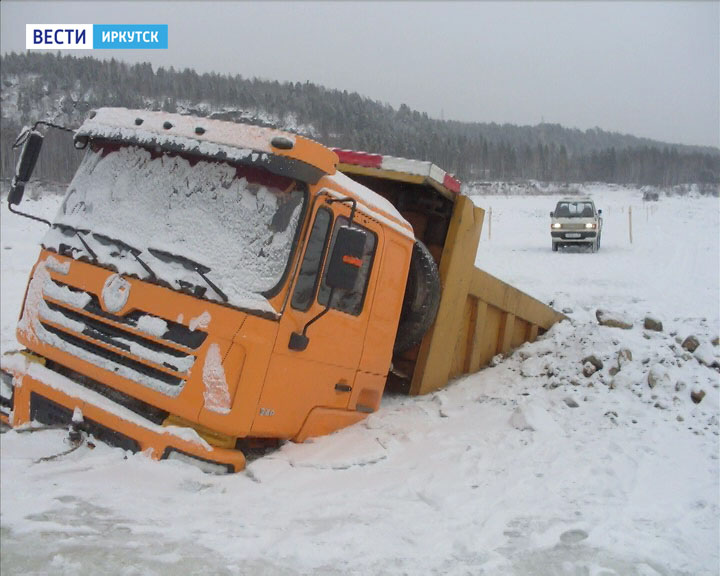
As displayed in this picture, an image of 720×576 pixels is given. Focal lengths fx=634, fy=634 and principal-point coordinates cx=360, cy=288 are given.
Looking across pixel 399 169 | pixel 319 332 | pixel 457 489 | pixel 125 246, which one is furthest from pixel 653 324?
pixel 125 246

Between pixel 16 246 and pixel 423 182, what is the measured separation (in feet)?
46.7

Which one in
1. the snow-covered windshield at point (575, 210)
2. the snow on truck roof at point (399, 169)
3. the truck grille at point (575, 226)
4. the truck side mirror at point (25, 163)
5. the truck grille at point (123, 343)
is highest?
the snow-covered windshield at point (575, 210)

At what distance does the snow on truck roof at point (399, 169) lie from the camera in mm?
5750

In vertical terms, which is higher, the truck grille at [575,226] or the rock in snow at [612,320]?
the truck grille at [575,226]

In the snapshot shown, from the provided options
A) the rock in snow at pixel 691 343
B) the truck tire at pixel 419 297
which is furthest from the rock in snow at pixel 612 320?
the truck tire at pixel 419 297

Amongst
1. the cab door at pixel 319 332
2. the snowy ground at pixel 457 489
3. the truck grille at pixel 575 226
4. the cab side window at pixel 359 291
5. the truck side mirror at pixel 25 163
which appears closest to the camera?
the snowy ground at pixel 457 489

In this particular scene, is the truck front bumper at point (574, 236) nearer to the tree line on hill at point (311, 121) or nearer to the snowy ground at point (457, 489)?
the tree line on hill at point (311, 121)

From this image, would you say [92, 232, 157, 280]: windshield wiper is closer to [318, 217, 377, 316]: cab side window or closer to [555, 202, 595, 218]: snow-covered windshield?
[318, 217, 377, 316]: cab side window

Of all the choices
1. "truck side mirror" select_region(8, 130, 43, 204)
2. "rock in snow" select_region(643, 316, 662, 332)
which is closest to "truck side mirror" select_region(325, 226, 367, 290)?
"truck side mirror" select_region(8, 130, 43, 204)

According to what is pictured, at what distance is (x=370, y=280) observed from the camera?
190 inches

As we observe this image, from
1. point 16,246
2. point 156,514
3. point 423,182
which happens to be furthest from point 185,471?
point 16,246

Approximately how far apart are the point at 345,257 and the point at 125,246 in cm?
149

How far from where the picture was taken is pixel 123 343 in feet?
13.1

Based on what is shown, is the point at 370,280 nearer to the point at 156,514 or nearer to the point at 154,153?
the point at 154,153
